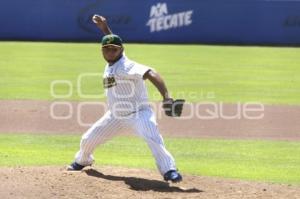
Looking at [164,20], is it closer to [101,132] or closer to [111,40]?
[101,132]

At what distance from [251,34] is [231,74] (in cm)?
1228

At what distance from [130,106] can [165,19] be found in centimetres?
2609

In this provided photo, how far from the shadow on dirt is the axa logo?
25.7m

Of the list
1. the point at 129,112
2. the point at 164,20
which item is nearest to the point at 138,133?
the point at 129,112

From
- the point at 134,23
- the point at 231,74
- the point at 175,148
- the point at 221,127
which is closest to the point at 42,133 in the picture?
the point at 175,148

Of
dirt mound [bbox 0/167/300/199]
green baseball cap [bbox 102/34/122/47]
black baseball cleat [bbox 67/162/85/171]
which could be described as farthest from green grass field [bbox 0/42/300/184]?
green baseball cap [bbox 102/34/122/47]

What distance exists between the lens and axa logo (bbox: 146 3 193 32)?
111 feet

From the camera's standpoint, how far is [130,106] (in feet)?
26.2

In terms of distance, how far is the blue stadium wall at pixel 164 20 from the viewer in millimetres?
33312

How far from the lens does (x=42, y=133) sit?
11.9 metres

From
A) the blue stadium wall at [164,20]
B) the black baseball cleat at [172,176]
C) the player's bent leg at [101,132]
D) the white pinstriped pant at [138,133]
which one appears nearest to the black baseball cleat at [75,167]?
the white pinstriped pant at [138,133]

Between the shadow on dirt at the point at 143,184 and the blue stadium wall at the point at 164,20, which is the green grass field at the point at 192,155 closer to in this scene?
the shadow on dirt at the point at 143,184

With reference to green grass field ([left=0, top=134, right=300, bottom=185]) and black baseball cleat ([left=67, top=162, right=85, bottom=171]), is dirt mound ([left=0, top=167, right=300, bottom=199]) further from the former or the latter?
green grass field ([left=0, top=134, right=300, bottom=185])

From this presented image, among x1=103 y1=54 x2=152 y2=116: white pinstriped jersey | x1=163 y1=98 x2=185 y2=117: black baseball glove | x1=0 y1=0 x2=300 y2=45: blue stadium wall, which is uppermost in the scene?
x1=0 y1=0 x2=300 y2=45: blue stadium wall
